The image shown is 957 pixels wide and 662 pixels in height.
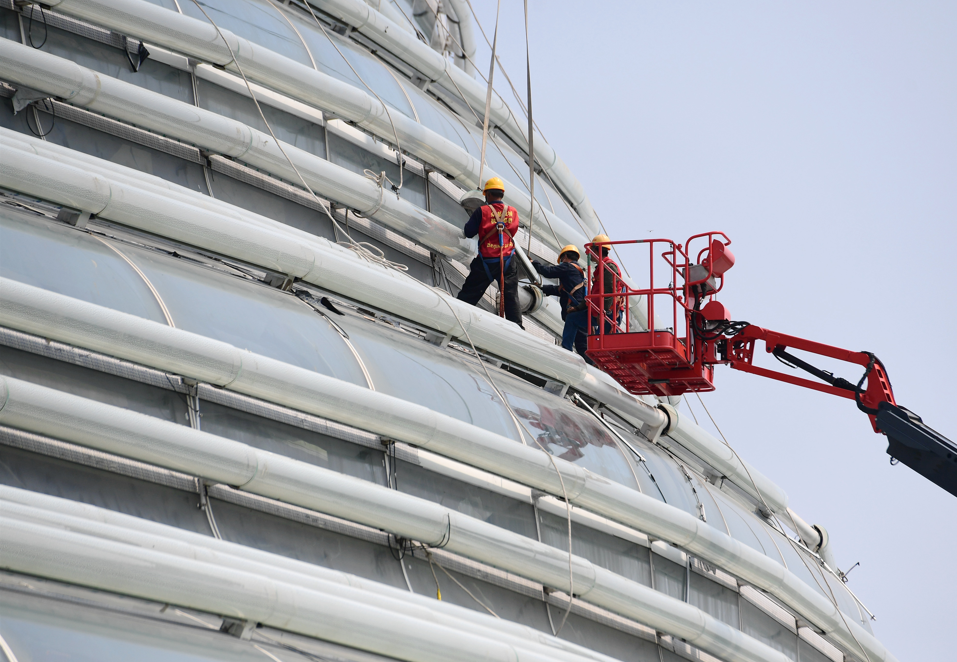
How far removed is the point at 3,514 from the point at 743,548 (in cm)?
1217

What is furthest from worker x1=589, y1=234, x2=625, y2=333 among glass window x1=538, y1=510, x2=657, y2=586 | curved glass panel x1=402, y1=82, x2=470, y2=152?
curved glass panel x1=402, y1=82, x2=470, y2=152

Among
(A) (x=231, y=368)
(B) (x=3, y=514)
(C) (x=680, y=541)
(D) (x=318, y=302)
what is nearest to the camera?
(B) (x=3, y=514)

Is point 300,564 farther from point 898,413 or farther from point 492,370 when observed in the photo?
point 898,413

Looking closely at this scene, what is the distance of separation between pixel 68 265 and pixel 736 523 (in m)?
13.2

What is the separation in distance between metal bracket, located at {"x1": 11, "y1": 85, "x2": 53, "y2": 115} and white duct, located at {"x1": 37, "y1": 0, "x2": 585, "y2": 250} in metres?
0.35

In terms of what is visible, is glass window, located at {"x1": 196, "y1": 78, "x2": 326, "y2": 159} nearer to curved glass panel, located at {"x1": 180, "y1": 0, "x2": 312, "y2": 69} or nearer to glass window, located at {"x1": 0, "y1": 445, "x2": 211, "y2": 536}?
curved glass panel, located at {"x1": 180, "y1": 0, "x2": 312, "y2": 69}

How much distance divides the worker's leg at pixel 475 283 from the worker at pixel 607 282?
1874mm

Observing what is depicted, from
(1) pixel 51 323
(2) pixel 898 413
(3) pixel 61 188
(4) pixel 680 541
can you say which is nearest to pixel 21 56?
(3) pixel 61 188

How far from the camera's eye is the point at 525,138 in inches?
950

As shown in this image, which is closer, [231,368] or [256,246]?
[231,368]

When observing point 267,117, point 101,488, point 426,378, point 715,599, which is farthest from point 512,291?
point 101,488

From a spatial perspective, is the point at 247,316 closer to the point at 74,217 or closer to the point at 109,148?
the point at 74,217

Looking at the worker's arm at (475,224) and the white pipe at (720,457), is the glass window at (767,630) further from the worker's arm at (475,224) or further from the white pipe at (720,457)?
the worker's arm at (475,224)

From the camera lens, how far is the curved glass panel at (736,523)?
18766 mm
